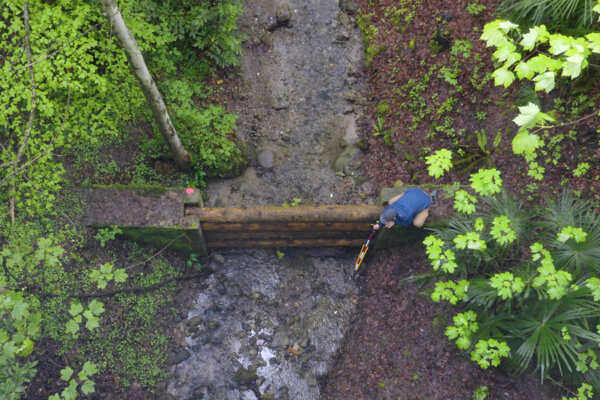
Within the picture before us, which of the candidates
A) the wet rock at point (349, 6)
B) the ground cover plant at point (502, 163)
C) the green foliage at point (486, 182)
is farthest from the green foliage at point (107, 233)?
the wet rock at point (349, 6)

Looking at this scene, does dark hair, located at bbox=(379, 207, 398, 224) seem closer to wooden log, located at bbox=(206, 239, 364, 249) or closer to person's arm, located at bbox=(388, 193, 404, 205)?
person's arm, located at bbox=(388, 193, 404, 205)

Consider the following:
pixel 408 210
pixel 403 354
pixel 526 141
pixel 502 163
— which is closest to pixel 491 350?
pixel 403 354

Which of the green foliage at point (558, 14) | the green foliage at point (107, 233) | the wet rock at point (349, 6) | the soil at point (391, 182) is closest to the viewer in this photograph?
the green foliage at point (558, 14)

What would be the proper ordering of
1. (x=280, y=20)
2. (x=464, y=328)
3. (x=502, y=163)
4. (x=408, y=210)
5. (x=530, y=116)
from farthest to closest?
(x=280, y=20) → (x=502, y=163) → (x=408, y=210) → (x=464, y=328) → (x=530, y=116)

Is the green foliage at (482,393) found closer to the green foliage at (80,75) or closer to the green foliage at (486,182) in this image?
the green foliage at (486,182)

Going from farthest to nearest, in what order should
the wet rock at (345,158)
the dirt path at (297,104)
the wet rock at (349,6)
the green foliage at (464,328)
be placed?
the wet rock at (349,6) → the wet rock at (345,158) → the dirt path at (297,104) → the green foliage at (464,328)

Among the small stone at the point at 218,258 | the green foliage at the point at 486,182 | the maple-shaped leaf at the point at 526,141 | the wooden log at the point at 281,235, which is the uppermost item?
the maple-shaped leaf at the point at 526,141

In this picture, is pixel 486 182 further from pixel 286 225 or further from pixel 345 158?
pixel 345 158

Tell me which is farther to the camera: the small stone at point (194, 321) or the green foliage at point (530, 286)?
the small stone at point (194, 321)
